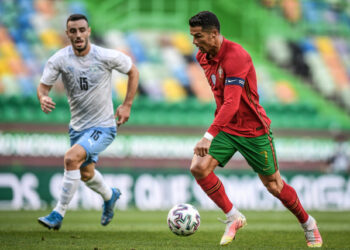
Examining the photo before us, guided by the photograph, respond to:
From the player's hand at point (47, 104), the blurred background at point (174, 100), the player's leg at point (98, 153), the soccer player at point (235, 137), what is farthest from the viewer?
the blurred background at point (174, 100)

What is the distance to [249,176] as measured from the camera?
1436 cm

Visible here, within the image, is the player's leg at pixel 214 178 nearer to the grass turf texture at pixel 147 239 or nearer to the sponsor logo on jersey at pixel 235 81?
the grass turf texture at pixel 147 239

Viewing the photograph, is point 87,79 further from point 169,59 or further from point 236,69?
point 169,59

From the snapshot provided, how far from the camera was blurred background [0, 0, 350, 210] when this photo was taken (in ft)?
45.4

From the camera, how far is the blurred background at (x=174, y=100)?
13.9 m

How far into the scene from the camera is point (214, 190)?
20.3 feet

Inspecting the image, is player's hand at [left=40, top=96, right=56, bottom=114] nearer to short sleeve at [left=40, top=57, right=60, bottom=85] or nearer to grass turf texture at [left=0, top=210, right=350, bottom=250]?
short sleeve at [left=40, top=57, right=60, bottom=85]

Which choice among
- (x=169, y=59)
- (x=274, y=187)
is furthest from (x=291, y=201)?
(x=169, y=59)

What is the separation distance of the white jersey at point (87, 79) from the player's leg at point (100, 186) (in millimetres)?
544

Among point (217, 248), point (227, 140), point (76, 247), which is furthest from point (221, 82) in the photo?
point (76, 247)

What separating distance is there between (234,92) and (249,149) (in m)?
0.71

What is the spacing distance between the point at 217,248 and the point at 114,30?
14.3 metres

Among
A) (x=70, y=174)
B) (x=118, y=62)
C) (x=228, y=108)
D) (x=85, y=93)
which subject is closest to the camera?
(x=228, y=108)

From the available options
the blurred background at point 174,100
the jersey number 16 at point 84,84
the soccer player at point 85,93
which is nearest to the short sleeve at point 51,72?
the soccer player at point 85,93
